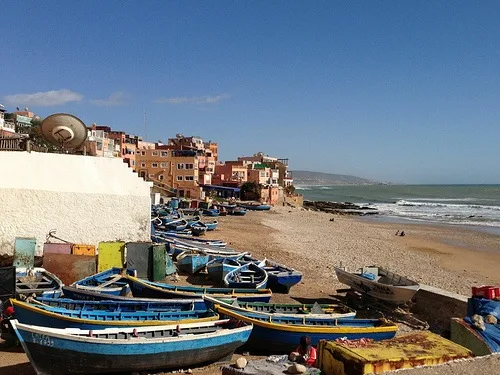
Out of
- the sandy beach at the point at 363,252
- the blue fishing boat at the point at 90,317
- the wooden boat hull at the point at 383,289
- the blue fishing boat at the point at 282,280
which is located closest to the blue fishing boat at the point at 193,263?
the sandy beach at the point at 363,252

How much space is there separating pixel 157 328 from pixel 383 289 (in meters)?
7.19

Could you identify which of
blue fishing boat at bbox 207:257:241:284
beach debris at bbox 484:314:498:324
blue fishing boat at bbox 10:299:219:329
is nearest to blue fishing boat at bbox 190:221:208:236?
blue fishing boat at bbox 207:257:241:284

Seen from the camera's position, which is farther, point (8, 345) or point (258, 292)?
point (258, 292)

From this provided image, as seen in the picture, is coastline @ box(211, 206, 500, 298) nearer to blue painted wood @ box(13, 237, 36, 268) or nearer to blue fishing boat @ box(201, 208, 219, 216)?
blue fishing boat @ box(201, 208, 219, 216)

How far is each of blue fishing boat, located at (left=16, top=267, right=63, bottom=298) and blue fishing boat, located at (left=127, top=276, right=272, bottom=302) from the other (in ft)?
6.86

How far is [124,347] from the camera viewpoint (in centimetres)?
831

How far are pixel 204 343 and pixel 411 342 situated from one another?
4560mm

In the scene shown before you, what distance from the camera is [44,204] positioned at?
15727 millimetres

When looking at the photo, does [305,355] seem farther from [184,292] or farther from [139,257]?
[139,257]

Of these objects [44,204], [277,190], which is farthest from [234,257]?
[277,190]

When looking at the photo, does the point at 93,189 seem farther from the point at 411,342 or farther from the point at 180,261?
the point at 411,342

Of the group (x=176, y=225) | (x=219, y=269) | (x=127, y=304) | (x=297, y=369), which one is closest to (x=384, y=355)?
(x=297, y=369)

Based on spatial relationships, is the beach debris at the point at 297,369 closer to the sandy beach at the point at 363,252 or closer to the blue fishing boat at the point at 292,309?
the sandy beach at the point at 363,252

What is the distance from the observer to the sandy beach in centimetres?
1664
